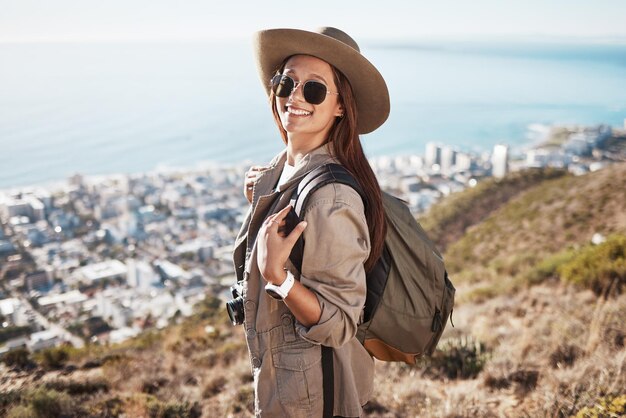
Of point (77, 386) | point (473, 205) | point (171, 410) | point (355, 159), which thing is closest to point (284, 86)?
point (355, 159)

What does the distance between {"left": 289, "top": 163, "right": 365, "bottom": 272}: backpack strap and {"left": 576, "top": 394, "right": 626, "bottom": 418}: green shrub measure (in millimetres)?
1710

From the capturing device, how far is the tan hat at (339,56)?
1.33 m

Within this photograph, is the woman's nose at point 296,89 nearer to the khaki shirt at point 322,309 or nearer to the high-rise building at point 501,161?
the khaki shirt at point 322,309

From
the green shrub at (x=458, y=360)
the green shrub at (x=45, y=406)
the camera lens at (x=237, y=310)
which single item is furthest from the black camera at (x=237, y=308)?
the green shrub at (x=458, y=360)

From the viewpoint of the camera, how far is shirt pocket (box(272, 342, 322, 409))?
1.25 meters

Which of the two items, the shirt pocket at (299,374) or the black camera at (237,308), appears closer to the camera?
the shirt pocket at (299,374)

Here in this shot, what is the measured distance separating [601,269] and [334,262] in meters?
4.81

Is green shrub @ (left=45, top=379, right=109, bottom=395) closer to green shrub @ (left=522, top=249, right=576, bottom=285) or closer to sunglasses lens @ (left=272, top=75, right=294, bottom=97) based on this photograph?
sunglasses lens @ (left=272, top=75, right=294, bottom=97)

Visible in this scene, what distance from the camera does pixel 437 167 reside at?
37.0m

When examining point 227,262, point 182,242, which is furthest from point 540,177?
point 182,242

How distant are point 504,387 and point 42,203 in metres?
25.8

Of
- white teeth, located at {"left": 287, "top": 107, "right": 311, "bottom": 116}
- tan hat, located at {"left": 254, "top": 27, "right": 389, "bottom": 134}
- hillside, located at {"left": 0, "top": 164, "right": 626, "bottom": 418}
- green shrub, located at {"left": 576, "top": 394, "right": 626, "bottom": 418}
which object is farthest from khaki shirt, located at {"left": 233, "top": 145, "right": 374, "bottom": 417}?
hillside, located at {"left": 0, "top": 164, "right": 626, "bottom": 418}

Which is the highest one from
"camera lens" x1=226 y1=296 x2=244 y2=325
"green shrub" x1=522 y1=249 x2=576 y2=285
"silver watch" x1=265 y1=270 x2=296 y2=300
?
"silver watch" x1=265 y1=270 x2=296 y2=300

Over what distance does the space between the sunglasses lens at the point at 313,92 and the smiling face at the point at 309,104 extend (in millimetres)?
15
